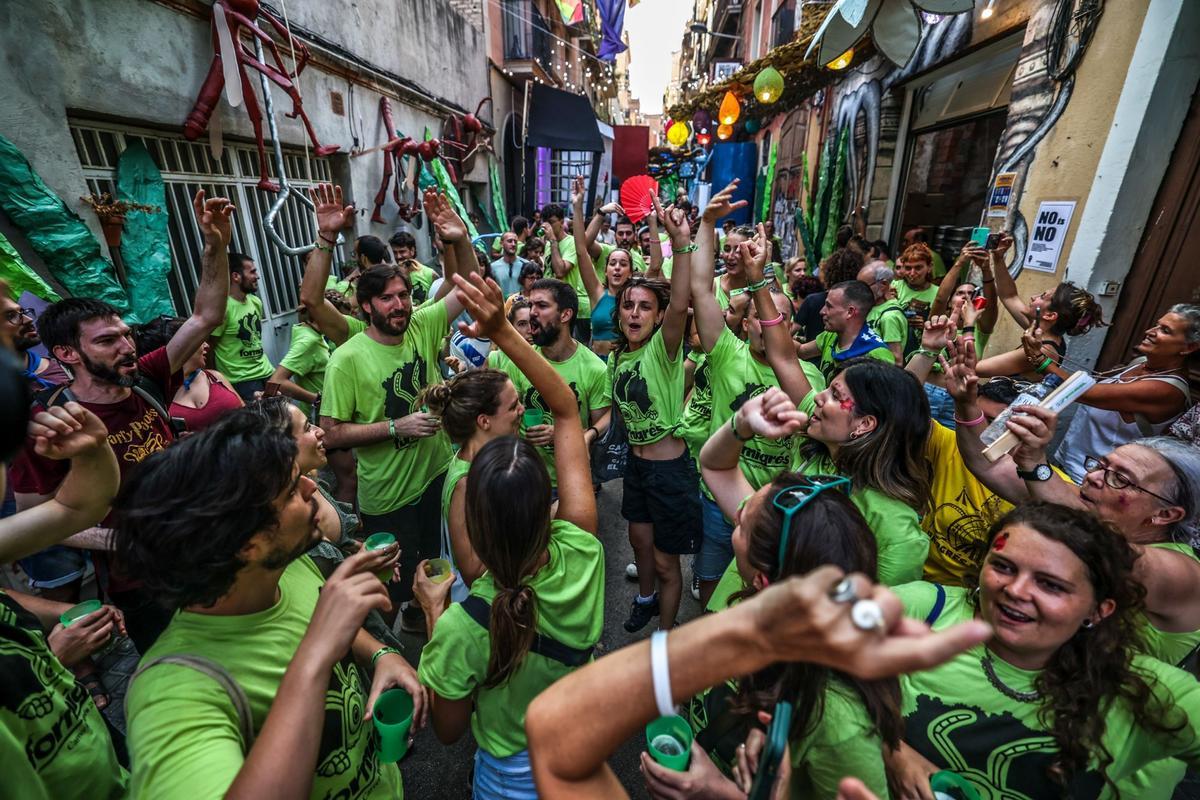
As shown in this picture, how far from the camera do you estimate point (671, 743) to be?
120 centimetres

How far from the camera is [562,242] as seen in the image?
702 centimetres

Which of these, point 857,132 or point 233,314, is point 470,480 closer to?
point 233,314

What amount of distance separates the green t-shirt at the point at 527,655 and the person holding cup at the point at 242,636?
5.3 inches

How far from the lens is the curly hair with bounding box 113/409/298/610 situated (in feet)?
3.86

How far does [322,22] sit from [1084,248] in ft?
27.8

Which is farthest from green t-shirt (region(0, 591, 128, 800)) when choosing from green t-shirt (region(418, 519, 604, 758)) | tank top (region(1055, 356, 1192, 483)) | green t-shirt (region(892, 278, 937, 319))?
green t-shirt (region(892, 278, 937, 319))

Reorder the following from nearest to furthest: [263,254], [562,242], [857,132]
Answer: [263,254] → [562,242] → [857,132]

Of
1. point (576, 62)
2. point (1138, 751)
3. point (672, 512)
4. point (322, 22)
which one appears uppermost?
point (576, 62)

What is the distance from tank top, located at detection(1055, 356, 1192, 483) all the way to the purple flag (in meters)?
16.1

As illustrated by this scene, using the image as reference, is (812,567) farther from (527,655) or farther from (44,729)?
(44,729)

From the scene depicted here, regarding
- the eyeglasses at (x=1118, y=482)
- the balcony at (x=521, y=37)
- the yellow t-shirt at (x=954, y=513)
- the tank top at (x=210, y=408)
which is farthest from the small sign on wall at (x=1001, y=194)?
the balcony at (x=521, y=37)

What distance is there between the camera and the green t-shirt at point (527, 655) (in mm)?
1451

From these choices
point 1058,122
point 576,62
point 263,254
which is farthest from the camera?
point 576,62

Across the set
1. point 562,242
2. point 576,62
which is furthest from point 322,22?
point 576,62
